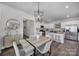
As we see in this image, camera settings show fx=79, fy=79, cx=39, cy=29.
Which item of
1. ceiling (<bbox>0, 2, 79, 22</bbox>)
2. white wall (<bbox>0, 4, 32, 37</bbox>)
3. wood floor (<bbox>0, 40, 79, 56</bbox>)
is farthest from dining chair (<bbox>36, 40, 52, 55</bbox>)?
white wall (<bbox>0, 4, 32, 37</bbox>)

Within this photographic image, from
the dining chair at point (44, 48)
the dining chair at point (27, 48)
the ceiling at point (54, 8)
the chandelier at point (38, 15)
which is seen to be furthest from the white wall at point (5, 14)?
the dining chair at point (44, 48)

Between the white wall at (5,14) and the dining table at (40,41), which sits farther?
the dining table at (40,41)

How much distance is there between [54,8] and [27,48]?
1101 mm

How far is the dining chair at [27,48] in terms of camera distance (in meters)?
1.78

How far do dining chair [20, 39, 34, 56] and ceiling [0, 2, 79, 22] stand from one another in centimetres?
Result: 69

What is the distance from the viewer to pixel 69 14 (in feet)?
5.73

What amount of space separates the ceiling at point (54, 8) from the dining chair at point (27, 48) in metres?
0.69

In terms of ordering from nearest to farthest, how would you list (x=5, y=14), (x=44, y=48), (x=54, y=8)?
(x=5, y=14) → (x=54, y=8) → (x=44, y=48)

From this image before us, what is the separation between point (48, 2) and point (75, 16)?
0.66 metres

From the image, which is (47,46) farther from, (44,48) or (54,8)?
(54,8)

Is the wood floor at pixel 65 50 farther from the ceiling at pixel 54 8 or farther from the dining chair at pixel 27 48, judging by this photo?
the ceiling at pixel 54 8

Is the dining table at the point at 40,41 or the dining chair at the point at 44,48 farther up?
the dining table at the point at 40,41

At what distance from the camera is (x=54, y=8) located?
1.79 m

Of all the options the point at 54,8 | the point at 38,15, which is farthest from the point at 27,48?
the point at 54,8
